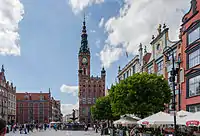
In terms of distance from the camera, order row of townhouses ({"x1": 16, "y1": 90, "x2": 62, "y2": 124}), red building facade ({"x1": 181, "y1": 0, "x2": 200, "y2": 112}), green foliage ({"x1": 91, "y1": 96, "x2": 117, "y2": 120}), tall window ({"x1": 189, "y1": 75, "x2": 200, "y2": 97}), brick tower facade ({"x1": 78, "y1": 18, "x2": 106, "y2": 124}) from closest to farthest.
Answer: tall window ({"x1": 189, "y1": 75, "x2": 200, "y2": 97}) < red building facade ({"x1": 181, "y1": 0, "x2": 200, "y2": 112}) < green foliage ({"x1": 91, "y1": 96, "x2": 117, "y2": 120}) < row of townhouses ({"x1": 16, "y1": 90, "x2": 62, "y2": 124}) < brick tower facade ({"x1": 78, "y1": 18, "x2": 106, "y2": 124})

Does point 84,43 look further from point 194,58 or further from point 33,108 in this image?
point 194,58

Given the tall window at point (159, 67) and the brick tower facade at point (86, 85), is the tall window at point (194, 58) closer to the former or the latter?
the tall window at point (159, 67)

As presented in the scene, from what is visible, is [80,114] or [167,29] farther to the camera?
[80,114]

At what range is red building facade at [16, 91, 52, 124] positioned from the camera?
419 feet

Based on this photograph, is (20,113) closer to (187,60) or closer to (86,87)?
(86,87)

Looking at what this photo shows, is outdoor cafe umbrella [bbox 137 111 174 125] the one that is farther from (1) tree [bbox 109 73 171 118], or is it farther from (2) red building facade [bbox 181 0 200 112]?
(1) tree [bbox 109 73 171 118]

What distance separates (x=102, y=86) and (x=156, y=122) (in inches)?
4424

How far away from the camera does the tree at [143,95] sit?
33031mm

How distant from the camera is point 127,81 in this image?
1347 inches

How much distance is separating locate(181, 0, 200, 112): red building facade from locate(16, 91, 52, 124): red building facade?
99503mm

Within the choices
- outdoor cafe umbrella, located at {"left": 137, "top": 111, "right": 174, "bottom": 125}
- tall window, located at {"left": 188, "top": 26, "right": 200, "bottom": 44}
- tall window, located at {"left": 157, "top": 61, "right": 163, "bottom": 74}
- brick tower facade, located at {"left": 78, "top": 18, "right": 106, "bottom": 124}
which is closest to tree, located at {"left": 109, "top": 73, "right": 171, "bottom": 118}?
tall window, located at {"left": 188, "top": 26, "right": 200, "bottom": 44}

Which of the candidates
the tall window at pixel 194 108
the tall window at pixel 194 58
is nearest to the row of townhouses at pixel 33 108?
the tall window at pixel 194 108

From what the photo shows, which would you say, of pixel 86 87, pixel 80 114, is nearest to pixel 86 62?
pixel 86 87

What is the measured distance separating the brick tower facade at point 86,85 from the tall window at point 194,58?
98997mm
